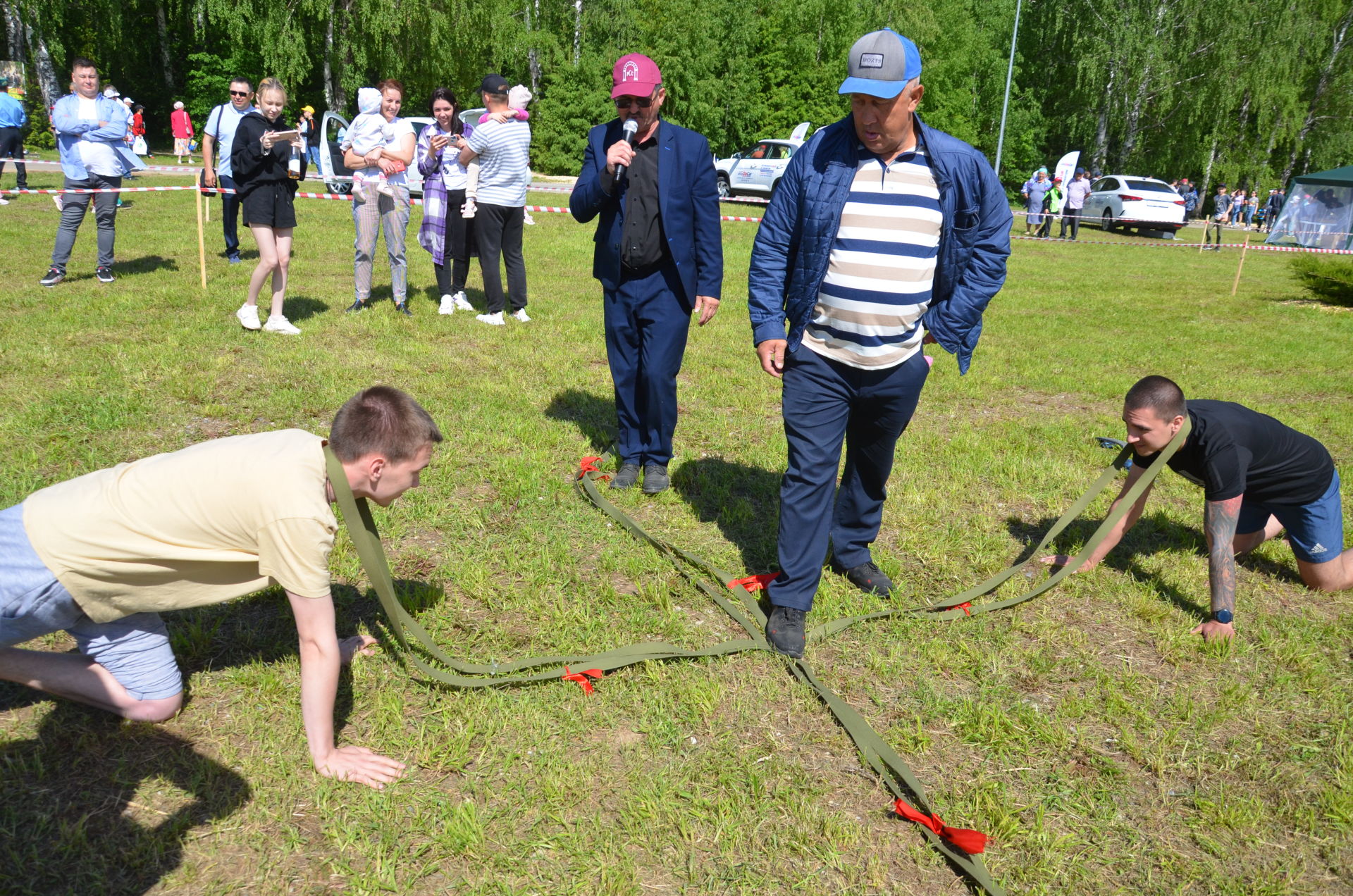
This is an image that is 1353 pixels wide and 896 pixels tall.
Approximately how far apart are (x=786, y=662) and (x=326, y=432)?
3.51m

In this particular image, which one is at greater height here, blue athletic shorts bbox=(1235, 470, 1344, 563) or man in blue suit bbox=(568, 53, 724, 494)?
man in blue suit bbox=(568, 53, 724, 494)

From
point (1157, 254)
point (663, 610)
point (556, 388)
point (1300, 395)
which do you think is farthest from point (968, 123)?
point (663, 610)

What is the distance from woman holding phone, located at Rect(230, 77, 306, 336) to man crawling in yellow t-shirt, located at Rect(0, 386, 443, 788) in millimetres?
5407

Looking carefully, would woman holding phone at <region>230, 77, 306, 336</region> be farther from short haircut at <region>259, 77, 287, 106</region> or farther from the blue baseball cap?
the blue baseball cap

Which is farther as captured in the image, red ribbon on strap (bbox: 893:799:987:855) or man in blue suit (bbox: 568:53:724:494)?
man in blue suit (bbox: 568:53:724:494)

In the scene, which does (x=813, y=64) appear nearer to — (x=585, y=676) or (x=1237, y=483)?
(x=1237, y=483)

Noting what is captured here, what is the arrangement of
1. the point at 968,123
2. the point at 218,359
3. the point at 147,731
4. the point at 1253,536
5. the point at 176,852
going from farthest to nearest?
the point at 968,123
the point at 218,359
the point at 1253,536
the point at 147,731
the point at 176,852

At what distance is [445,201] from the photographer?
9.30 metres

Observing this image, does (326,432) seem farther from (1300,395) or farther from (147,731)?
(1300,395)

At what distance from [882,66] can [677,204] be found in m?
1.87

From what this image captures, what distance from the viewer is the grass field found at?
2.78 metres

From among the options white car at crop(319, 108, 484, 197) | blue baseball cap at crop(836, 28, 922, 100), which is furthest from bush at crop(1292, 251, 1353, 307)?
blue baseball cap at crop(836, 28, 922, 100)

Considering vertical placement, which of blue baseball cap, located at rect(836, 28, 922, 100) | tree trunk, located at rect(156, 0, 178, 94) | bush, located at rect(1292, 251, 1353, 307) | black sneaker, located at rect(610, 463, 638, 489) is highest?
tree trunk, located at rect(156, 0, 178, 94)

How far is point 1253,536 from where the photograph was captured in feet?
16.0
